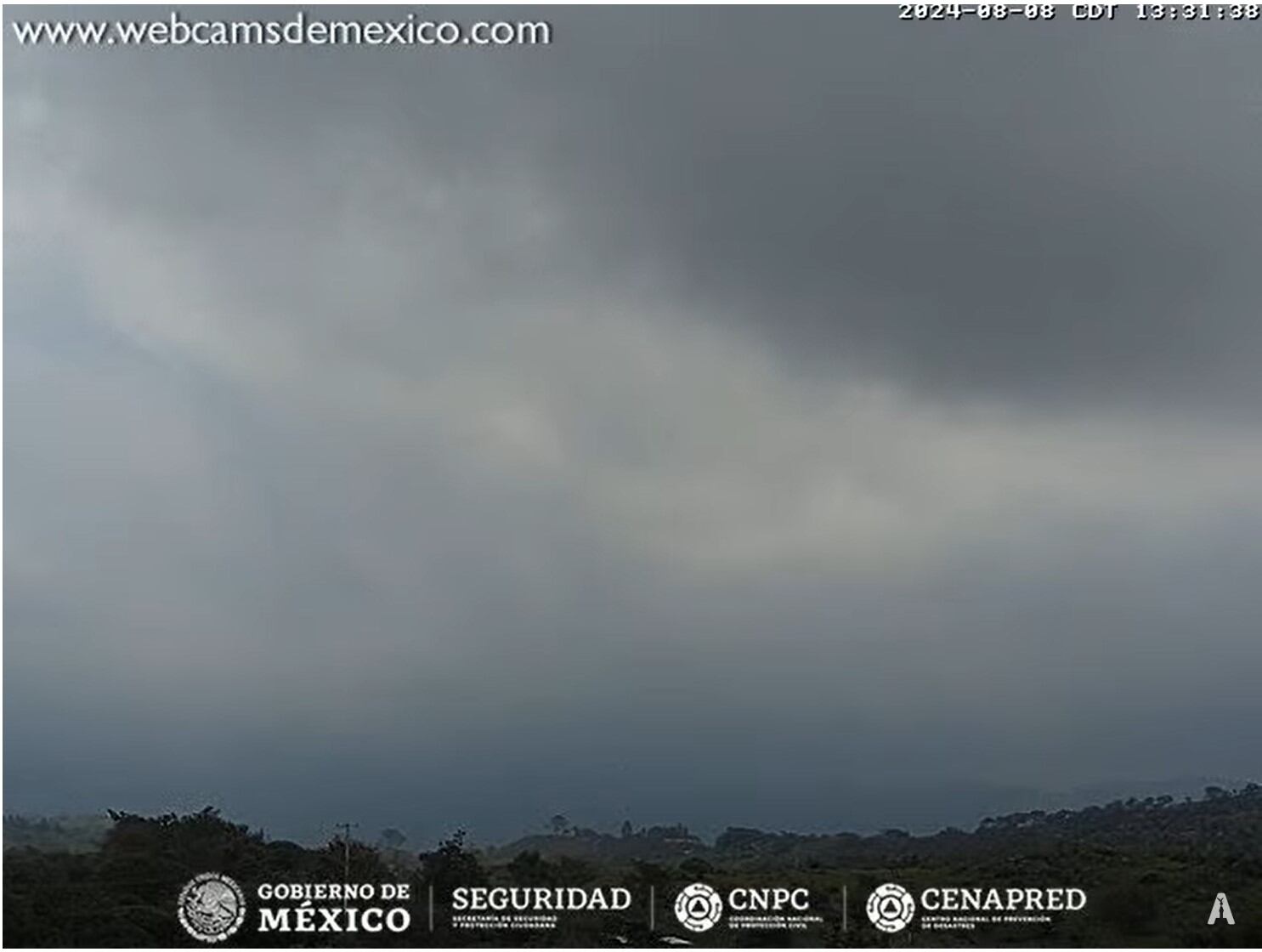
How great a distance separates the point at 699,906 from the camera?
10617 mm

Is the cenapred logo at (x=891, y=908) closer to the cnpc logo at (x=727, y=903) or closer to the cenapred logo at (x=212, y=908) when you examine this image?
the cnpc logo at (x=727, y=903)

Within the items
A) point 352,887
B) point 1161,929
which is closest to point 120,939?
point 352,887

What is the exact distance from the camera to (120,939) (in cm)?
1066

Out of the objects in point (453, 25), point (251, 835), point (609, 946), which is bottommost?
point (609, 946)

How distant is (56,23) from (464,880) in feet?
23.3

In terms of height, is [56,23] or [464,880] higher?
[56,23]

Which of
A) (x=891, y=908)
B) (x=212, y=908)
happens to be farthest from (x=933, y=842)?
(x=212, y=908)

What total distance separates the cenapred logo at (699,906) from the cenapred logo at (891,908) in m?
1.13

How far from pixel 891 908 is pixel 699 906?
1422 millimetres

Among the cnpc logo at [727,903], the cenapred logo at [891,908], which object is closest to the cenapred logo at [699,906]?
Result: the cnpc logo at [727,903]

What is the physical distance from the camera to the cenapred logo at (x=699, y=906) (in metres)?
10.6

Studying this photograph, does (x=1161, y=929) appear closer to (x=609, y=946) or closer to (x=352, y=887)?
(x=609, y=946)

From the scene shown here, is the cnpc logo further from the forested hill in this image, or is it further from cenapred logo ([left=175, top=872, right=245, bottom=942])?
cenapred logo ([left=175, top=872, right=245, bottom=942])

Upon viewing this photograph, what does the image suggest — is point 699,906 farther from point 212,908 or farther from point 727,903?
point 212,908
